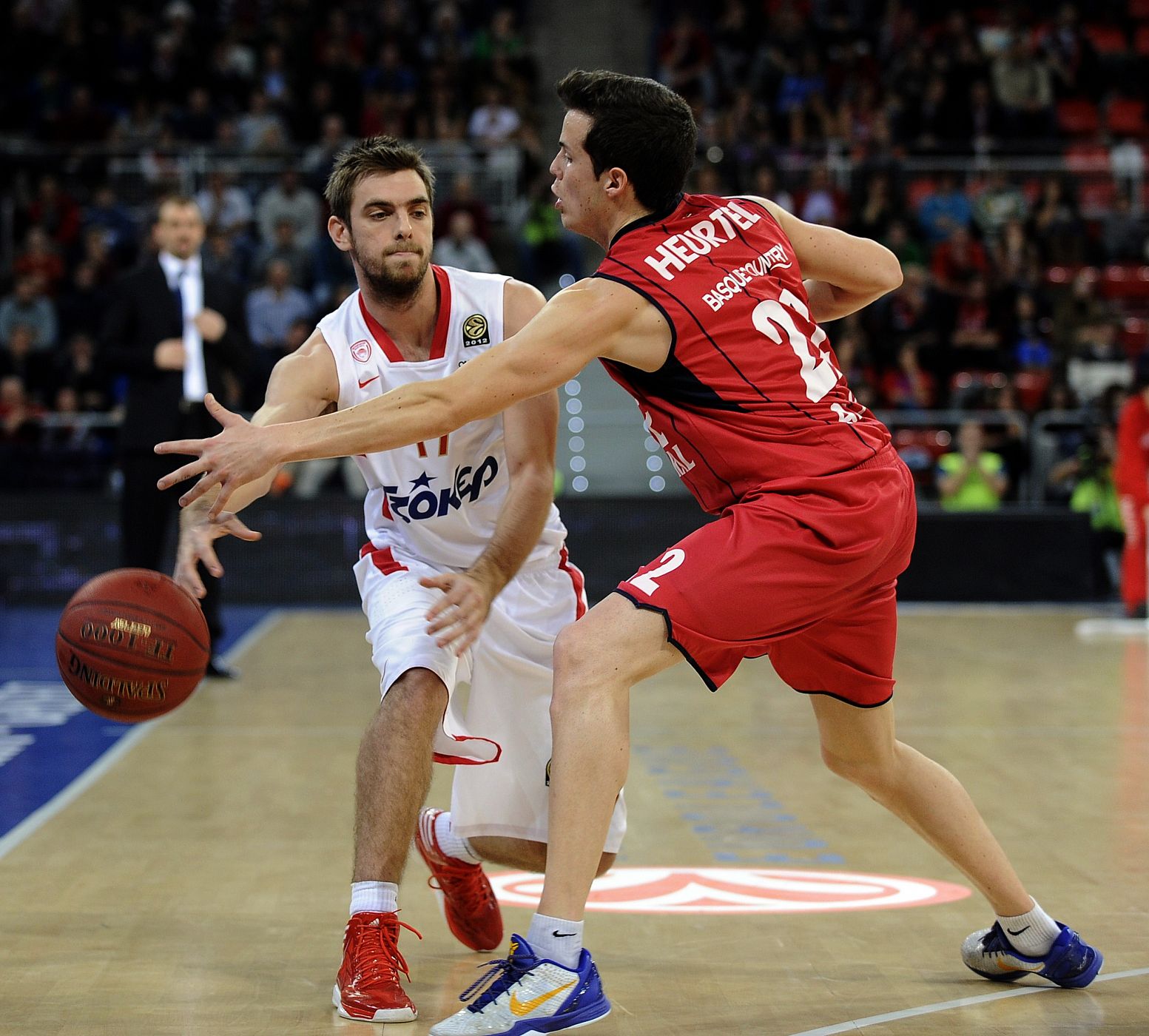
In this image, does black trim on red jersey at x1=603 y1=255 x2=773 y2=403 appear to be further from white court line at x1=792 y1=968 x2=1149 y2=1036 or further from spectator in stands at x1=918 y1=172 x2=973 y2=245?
spectator in stands at x1=918 y1=172 x2=973 y2=245

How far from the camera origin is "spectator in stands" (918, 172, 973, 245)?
14.0m

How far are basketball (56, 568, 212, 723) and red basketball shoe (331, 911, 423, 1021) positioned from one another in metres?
0.67

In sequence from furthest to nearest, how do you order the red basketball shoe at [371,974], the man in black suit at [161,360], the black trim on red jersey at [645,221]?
the man in black suit at [161,360]
the black trim on red jersey at [645,221]
the red basketball shoe at [371,974]

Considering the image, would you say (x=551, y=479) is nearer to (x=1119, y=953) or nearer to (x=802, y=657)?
(x=802, y=657)

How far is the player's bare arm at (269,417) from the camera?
3.16m

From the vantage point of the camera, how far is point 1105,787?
5.18 metres

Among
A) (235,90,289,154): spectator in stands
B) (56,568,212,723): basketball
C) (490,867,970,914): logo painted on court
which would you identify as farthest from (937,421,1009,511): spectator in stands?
(56,568,212,723): basketball

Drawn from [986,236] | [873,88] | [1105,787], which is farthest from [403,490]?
[873,88]

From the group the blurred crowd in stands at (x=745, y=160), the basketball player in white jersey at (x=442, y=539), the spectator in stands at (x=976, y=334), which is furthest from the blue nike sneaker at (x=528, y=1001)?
the spectator in stands at (x=976, y=334)

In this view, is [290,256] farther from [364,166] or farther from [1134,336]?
[364,166]

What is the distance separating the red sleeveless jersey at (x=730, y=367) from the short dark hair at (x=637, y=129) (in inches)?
3.0

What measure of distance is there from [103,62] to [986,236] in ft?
29.6

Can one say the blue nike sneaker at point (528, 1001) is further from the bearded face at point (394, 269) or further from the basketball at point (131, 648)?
the bearded face at point (394, 269)

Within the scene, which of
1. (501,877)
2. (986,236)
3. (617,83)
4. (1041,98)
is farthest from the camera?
(1041,98)
